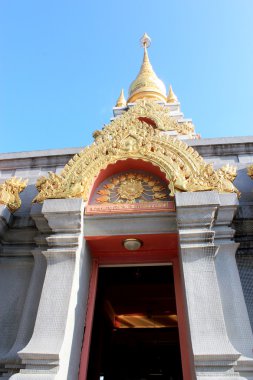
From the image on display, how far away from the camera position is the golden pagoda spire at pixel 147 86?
15672 mm

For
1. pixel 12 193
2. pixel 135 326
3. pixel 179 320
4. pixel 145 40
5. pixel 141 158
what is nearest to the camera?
pixel 179 320

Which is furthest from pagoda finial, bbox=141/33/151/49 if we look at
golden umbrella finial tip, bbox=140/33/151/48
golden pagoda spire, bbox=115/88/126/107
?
golden pagoda spire, bbox=115/88/126/107

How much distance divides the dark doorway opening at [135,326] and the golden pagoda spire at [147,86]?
31.6ft

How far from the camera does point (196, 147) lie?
717 cm

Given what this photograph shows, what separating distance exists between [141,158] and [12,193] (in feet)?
8.68

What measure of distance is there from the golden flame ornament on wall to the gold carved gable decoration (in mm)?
377

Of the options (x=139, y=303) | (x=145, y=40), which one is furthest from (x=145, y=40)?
(x=139, y=303)

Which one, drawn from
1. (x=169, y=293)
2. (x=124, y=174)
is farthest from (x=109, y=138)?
(x=169, y=293)

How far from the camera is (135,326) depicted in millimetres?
10328

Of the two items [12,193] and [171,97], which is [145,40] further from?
[12,193]

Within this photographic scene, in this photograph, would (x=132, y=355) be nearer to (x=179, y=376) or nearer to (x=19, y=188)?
(x=179, y=376)

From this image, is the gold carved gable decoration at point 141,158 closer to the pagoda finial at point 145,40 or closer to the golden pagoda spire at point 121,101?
the golden pagoda spire at point 121,101

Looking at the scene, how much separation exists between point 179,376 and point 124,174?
8496 mm

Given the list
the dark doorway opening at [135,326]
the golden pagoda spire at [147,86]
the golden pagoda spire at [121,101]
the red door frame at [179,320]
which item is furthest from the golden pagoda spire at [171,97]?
the red door frame at [179,320]
